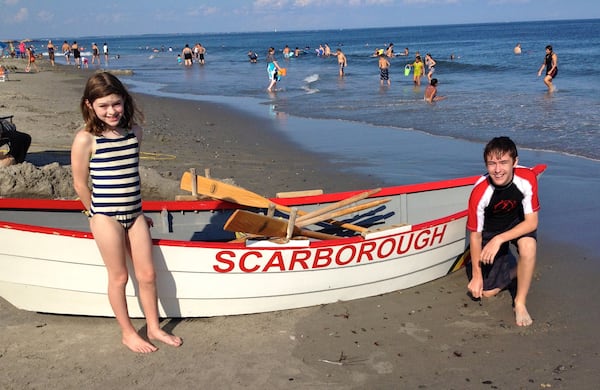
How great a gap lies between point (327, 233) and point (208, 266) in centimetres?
166

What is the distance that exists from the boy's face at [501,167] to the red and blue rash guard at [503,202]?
0.26 feet

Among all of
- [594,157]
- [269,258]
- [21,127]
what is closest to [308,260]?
[269,258]

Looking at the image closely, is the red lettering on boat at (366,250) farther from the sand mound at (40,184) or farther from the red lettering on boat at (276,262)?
the sand mound at (40,184)

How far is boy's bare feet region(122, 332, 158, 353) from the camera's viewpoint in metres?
4.09

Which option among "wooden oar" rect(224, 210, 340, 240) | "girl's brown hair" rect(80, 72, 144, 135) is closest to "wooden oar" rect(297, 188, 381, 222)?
"wooden oar" rect(224, 210, 340, 240)

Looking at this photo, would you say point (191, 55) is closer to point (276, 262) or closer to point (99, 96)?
point (276, 262)

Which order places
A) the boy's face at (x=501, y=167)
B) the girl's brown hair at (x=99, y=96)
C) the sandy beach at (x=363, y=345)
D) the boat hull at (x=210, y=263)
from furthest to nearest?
1. the boy's face at (x=501, y=167)
2. the boat hull at (x=210, y=263)
3. the sandy beach at (x=363, y=345)
4. the girl's brown hair at (x=99, y=96)

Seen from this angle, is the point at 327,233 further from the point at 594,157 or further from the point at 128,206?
the point at 594,157

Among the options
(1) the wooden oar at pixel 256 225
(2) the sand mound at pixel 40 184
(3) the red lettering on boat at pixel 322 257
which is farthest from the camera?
Answer: (2) the sand mound at pixel 40 184

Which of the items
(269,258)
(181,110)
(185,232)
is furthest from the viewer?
(181,110)

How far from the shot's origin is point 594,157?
9.50 m

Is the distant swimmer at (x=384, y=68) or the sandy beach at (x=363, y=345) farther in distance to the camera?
the distant swimmer at (x=384, y=68)

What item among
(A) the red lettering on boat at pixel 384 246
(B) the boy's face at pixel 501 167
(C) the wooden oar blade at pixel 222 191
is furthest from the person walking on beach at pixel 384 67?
(B) the boy's face at pixel 501 167

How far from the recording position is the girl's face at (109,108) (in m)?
3.66
